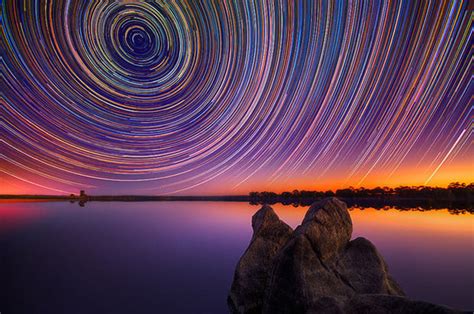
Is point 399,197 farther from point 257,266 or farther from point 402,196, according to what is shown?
point 257,266

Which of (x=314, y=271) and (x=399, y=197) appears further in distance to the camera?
(x=399, y=197)

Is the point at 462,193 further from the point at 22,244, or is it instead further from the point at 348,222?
the point at 22,244

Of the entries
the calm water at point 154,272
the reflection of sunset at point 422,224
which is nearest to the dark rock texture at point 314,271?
the calm water at point 154,272

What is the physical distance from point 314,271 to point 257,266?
2.29 meters

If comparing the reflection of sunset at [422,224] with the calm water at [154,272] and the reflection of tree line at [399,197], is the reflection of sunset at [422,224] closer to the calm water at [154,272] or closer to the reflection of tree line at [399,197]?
the calm water at [154,272]

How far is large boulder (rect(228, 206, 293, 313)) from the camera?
314 inches

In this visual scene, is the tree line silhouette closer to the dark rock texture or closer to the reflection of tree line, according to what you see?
the reflection of tree line

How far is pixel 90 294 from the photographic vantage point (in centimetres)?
1124

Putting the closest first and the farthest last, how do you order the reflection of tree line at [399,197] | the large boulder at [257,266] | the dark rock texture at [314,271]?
the dark rock texture at [314,271] < the large boulder at [257,266] < the reflection of tree line at [399,197]

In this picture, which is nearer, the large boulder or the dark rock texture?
the dark rock texture

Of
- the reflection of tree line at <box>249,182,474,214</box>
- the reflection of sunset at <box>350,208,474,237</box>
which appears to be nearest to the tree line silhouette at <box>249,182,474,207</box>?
the reflection of tree line at <box>249,182,474,214</box>

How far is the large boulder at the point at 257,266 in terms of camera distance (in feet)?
26.1

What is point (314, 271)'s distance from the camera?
6918mm

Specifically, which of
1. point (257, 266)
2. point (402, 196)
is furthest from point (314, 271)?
point (402, 196)
